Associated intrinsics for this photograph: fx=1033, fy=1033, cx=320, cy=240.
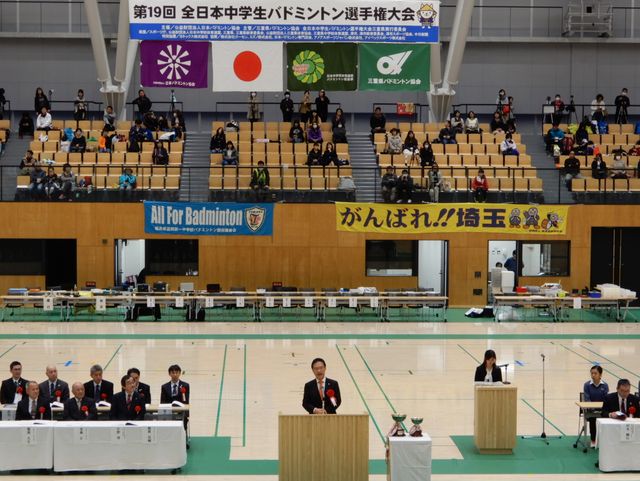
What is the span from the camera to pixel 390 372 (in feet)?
68.2

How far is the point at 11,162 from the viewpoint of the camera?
114 ft

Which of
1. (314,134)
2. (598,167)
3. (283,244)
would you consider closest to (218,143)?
(314,134)

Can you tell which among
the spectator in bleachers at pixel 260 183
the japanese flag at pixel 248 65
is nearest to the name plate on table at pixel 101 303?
the spectator in bleachers at pixel 260 183

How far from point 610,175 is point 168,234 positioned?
14032 mm

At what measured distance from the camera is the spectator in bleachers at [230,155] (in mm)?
32844

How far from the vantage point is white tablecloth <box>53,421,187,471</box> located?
522 inches

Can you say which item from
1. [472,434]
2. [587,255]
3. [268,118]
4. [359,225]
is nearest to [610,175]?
[587,255]

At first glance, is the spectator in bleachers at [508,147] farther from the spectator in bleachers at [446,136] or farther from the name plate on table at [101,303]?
the name plate on table at [101,303]

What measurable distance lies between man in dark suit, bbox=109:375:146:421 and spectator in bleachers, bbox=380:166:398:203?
17.6 m

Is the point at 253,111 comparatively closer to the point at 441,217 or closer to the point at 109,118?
the point at 109,118

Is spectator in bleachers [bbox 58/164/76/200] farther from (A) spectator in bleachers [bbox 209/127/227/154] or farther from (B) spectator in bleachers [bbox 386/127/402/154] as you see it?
(B) spectator in bleachers [bbox 386/127/402/154]

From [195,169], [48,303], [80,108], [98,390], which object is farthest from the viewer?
[80,108]

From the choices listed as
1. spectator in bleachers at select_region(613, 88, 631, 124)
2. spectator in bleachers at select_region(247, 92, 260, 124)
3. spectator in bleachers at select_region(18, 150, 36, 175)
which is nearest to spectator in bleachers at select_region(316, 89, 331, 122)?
spectator in bleachers at select_region(247, 92, 260, 124)

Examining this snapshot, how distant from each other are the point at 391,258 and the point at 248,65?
771cm
